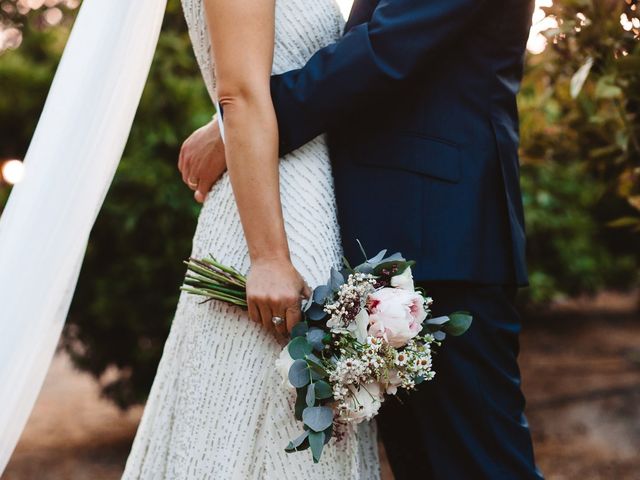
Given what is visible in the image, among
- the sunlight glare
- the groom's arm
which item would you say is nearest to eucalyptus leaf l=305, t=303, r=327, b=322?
the groom's arm

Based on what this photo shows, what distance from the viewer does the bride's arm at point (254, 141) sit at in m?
1.79

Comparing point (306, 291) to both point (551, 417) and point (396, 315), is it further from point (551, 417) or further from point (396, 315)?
point (551, 417)

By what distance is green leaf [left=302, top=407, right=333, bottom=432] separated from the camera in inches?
65.7

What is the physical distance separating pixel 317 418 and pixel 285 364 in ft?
0.43

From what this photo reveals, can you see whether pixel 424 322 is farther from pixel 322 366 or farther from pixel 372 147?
pixel 372 147

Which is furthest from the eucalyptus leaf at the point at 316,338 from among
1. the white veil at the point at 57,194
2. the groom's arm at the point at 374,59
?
the white veil at the point at 57,194

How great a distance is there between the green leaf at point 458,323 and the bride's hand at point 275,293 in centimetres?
32

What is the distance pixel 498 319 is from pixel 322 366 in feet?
1.52

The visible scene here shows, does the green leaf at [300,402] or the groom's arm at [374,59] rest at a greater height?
the groom's arm at [374,59]

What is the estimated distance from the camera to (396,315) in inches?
65.5

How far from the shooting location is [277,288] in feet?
5.78

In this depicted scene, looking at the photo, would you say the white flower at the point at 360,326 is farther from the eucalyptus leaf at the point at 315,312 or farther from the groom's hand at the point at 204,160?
the groom's hand at the point at 204,160

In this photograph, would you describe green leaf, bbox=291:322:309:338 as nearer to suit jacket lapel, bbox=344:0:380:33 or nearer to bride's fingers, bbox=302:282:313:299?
bride's fingers, bbox=302:282:313:299

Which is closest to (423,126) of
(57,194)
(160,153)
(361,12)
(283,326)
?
(361,12)
